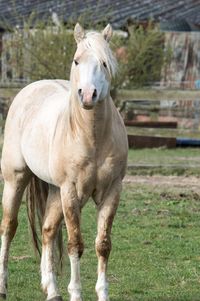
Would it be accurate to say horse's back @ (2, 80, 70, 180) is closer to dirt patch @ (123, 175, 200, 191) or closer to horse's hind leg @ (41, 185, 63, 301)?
horse's hind leg @ (41, 185, 63, 301)

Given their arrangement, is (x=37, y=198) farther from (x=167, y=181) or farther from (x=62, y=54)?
(x=62, y=54)

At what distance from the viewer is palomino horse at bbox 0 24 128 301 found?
6.67 meters

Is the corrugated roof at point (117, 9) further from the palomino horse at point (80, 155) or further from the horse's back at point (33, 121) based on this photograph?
the palomino horse at point (80, 155)

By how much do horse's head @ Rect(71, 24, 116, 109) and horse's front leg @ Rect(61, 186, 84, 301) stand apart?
73 cm

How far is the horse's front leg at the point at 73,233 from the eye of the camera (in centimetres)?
688

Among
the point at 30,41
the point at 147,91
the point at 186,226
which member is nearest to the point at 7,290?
Answer: the point at 186,226

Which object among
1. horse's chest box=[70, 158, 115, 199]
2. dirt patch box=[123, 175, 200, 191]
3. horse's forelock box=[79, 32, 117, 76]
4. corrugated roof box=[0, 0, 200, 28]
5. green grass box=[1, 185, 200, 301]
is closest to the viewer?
horse's forelock box=[79, 32, 117, 76]

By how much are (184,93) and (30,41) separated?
16.3 ft

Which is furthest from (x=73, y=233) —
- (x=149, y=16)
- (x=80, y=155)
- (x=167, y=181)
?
(x=149, y=16)

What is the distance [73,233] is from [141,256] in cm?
222

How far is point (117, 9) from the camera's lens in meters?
30.1

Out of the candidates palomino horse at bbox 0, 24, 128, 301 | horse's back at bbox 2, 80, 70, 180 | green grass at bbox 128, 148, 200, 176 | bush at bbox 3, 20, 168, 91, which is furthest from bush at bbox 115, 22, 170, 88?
palomino horse at bbox 0, 24, 128, 301

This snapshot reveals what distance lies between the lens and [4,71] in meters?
25.9

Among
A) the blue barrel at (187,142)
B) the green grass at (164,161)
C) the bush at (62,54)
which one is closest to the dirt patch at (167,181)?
the green grass at (164,161)
